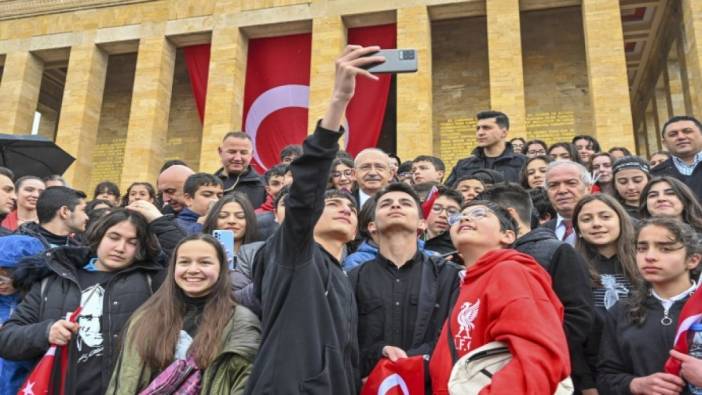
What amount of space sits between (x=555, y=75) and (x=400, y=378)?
16490 millimetres

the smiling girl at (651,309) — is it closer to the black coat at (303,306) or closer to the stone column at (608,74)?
the black coat at (303,306)

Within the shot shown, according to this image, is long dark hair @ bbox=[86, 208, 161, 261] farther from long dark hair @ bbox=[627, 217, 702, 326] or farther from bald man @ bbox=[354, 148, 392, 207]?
long dark hair @ bbox=[627, 217, 702, 326]

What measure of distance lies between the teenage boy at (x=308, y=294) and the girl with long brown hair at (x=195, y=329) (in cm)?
42

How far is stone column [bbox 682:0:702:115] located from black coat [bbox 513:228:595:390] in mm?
13106

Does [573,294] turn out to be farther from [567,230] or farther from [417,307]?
[567,230]

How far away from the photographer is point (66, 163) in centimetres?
949

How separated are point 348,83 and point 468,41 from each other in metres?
17.4

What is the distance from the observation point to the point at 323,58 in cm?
1673

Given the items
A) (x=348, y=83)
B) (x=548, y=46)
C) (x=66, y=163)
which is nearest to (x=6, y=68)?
(x=66, y=163)

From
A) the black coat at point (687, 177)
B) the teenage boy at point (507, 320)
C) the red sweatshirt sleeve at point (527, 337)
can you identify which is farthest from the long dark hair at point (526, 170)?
the red sweatshirt sleeve at point (527, 337)

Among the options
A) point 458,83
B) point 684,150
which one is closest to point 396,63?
point 684,150

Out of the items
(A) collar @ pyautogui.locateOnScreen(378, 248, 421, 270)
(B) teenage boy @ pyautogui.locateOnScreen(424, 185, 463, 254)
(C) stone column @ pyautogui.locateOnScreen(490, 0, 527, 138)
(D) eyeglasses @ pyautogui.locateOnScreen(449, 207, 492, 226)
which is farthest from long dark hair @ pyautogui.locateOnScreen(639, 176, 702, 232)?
(C) stone column @ pyautogui.locateOnScreen(490, 0, 527, 138)

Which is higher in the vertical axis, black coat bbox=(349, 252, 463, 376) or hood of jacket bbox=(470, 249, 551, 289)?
hood of jacket bbox=(470, 249, 551, 289)

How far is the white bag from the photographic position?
2338 mm
